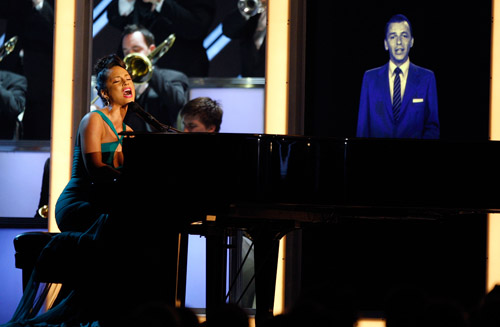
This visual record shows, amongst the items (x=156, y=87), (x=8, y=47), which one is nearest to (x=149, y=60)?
(x=156, y=87)

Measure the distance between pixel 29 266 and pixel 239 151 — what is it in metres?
1.30

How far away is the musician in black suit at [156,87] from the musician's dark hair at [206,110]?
49 mm

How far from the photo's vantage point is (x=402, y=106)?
14.8 feet

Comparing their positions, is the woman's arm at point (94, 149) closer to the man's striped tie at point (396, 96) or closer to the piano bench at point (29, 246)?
the piano bench at point (29, 246)

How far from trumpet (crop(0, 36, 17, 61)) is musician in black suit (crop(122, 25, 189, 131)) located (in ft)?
2.35

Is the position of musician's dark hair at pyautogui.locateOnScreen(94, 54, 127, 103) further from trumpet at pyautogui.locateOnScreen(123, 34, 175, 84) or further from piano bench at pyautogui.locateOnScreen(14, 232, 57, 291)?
trumpet at pyautogui.locateOnScreen(123, 34, 175, 84)

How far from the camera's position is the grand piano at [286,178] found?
110 inches

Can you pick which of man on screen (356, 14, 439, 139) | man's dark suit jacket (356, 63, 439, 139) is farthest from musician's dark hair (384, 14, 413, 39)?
man's dark suit jacket (356, 63, 439, 139)

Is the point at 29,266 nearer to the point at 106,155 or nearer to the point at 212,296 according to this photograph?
the point at 106,155

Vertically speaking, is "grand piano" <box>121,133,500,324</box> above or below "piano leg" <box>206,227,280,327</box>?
above

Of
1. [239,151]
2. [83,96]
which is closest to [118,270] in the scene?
[239,151]

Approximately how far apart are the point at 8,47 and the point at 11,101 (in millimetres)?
352

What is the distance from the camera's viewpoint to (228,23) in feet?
14.9

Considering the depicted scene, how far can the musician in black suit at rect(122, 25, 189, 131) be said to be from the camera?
14.9 feet
